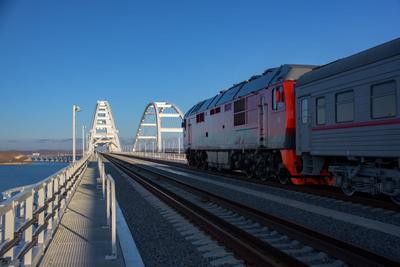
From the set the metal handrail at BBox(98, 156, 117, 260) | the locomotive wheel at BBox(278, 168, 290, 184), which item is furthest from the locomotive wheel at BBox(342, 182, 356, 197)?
the metal handrail at BBox(98, 156, 117, 260)

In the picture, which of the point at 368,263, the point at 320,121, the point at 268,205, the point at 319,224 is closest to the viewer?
the point at 368,263

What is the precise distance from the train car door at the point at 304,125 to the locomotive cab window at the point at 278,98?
1.20 m

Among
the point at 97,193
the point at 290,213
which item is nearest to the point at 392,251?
the point at 290,213

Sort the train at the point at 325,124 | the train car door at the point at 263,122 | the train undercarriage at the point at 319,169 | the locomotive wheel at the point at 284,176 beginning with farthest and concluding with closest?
the train car door at the point at 263,122, the locomotive wheel at the point at 284,176, the train undercarriage at the point at 319,169, the train at the point at 325,124

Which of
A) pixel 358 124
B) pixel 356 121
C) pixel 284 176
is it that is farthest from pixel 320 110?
pixel 284 176

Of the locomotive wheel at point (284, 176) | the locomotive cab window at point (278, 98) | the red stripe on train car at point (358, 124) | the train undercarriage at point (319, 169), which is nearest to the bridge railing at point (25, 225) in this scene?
the red stripe on train car at point (358, 124)

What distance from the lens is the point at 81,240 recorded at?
819 cm

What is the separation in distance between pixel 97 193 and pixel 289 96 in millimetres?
8141

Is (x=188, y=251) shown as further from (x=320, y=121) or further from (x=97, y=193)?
(x=97, y=193)

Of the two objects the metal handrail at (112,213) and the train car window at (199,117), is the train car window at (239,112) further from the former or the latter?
the metal handrail at (112,213)

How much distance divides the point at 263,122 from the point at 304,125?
3.78 meters

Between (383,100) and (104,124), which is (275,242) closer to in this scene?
(383,100)

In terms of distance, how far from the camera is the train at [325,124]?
11.5 m

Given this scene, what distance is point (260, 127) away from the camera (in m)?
19.6
